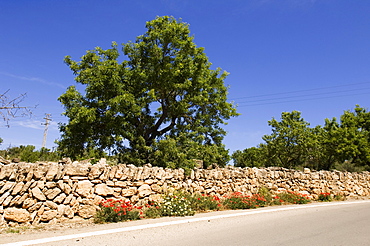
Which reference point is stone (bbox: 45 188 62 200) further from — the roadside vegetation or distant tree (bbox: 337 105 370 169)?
distant tree (bbox: 337 105 370 169)

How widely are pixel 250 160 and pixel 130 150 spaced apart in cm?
3628

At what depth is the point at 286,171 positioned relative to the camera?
47.3 ft

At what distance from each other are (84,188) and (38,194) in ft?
3.95

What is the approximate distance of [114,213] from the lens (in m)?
7.58

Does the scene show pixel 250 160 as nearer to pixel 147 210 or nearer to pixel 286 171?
pixel 286 171

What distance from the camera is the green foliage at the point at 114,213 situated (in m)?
7.54

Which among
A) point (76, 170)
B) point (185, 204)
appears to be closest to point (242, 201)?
point (185, 204)

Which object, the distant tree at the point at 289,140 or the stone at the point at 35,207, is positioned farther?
the distant tree at the point at 289,140

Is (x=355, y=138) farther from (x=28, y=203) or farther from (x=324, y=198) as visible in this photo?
(x=28, y=203)

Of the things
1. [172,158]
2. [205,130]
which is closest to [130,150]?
[172,158]

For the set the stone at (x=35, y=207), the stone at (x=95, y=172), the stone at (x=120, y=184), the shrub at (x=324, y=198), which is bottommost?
the shrub at (x=324, y=198)

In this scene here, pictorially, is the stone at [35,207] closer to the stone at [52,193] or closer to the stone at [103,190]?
the stone at [52,193]

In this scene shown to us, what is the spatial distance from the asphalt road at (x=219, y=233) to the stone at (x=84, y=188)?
151 centimetres

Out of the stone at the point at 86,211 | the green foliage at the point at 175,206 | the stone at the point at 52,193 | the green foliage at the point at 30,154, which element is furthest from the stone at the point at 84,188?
the green foliage at the point at 30,154
